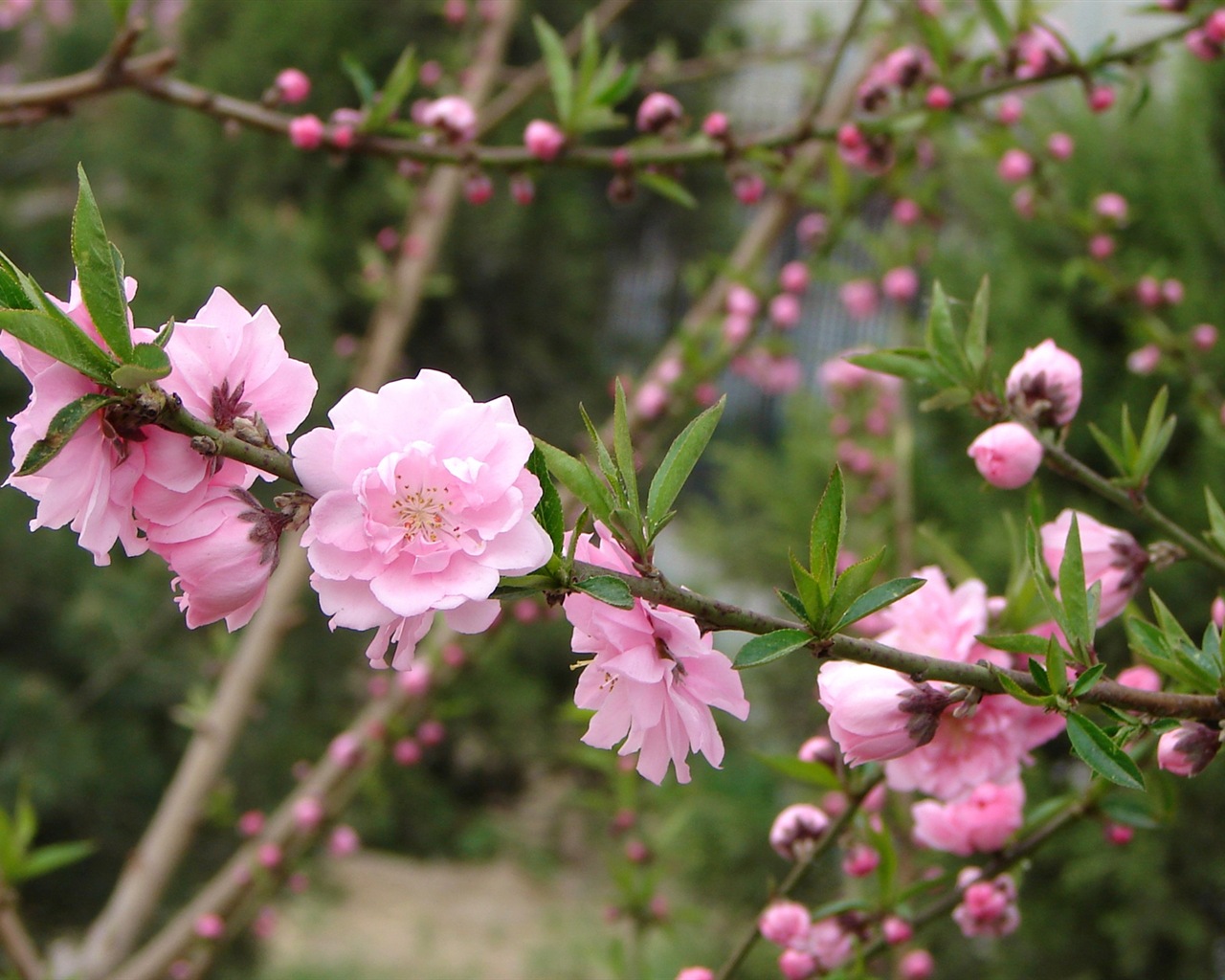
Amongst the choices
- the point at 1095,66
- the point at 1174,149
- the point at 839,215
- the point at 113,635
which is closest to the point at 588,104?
the point at 1095,66

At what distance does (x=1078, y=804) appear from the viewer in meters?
0.79

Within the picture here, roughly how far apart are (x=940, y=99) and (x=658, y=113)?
30 cm

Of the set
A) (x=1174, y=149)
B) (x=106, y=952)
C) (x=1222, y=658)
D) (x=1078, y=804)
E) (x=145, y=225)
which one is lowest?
(x=145, y=225)

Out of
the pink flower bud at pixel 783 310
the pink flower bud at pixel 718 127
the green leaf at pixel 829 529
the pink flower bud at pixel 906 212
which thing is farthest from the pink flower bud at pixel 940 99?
the pink flower bud at pixel 906 212

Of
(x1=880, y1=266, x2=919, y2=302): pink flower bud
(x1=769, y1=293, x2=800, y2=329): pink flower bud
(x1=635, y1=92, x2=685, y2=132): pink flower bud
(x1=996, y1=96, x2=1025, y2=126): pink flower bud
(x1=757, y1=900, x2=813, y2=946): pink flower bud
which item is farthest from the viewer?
(x1=880, y1=266, x2=919, y2=302): pink flower bud

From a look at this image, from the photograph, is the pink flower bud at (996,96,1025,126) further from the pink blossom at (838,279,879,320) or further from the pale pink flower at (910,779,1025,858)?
the pale pink flower at (910,779,1025,858)

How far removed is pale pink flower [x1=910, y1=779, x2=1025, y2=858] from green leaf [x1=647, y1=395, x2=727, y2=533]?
39 centimetres

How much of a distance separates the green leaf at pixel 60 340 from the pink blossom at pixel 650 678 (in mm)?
208

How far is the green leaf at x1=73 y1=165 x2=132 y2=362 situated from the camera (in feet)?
1.44

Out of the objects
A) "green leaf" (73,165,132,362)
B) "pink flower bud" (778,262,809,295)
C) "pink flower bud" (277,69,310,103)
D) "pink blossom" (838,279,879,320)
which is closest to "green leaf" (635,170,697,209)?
"pink flower bud" (277,69,310,103)

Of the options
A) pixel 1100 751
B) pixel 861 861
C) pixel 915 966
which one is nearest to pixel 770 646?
pixel 1100 751

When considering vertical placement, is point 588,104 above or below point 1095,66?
below

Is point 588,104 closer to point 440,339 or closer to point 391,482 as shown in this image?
point 391,482

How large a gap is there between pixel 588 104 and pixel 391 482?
2.75ft
